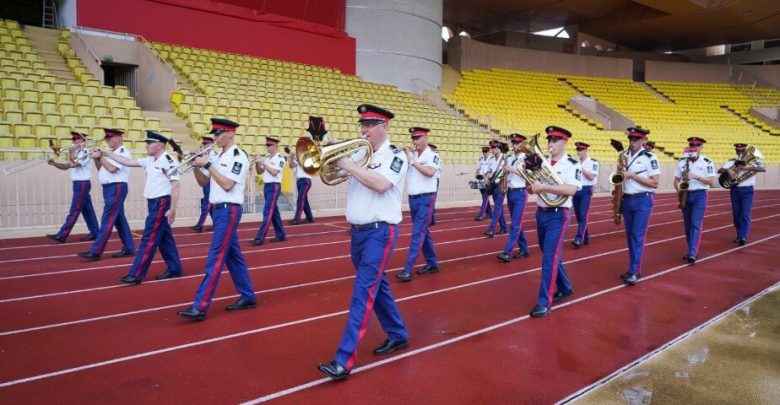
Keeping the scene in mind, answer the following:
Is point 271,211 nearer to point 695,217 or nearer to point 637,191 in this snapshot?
point 637,191

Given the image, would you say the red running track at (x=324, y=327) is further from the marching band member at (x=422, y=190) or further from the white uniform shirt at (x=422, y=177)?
the white uniform shirt at (x=422, y=177)

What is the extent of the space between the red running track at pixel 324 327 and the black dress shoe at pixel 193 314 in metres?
0.08

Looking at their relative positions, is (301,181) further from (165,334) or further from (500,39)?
(500,39)

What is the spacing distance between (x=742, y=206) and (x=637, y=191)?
481 cm

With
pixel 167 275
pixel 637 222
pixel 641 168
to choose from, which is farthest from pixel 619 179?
pixel 167 275

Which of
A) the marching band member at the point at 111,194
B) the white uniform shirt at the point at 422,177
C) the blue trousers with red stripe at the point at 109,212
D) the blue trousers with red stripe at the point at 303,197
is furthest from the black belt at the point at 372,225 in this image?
the blue trousers with red stripe at the point at 303,197

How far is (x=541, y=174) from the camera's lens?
222 inches

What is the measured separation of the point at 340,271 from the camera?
Result: 25.6 ft

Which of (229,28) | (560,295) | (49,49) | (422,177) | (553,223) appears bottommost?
(560,295)

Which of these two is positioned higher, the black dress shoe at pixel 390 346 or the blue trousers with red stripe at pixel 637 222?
the blue trousers with red stripe at pixel 637 222

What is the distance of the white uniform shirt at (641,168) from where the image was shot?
6.96 metres

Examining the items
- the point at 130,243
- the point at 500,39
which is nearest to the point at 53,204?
the point at 130,243

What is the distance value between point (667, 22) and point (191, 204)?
98.3 feet

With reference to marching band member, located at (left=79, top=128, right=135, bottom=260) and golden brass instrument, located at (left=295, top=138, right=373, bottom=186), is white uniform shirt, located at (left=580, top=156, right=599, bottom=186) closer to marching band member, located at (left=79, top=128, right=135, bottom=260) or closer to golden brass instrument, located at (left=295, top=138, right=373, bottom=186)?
golden brass instrument, located at (left=295, top=138, right=373, bottom=186)
